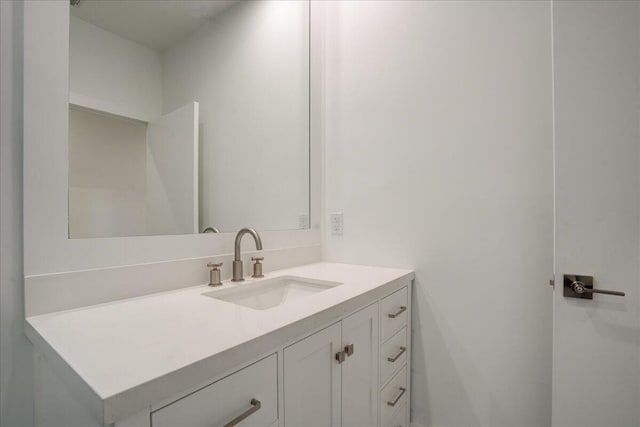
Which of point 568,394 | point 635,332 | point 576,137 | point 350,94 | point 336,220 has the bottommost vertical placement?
point 568,394

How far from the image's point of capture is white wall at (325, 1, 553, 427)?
1.18 meters

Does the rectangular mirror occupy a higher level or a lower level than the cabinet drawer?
higher

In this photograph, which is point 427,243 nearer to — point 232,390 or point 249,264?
point 249,264

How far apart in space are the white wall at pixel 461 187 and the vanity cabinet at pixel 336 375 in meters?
0.44

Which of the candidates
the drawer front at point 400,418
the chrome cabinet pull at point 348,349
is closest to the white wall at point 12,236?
the chrome cabinet pull at point 348,349

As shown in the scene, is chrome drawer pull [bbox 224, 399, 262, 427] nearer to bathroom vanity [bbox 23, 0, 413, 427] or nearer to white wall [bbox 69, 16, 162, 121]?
bathroom vanity [bbox 23, 0, 413, 427]

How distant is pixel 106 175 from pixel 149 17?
60cm

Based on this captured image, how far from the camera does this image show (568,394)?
1.02 m

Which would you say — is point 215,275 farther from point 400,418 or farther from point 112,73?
point 400,418

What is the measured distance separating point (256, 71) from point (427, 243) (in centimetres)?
120

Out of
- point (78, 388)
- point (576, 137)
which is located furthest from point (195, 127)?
point (576, 137)

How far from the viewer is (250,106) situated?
5.01 ft

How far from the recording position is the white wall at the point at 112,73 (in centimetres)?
90

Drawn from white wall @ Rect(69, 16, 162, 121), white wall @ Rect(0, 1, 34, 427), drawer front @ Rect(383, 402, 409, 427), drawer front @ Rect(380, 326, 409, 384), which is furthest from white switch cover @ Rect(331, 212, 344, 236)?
white wall @ Rect(0, 1, 34, 427)
